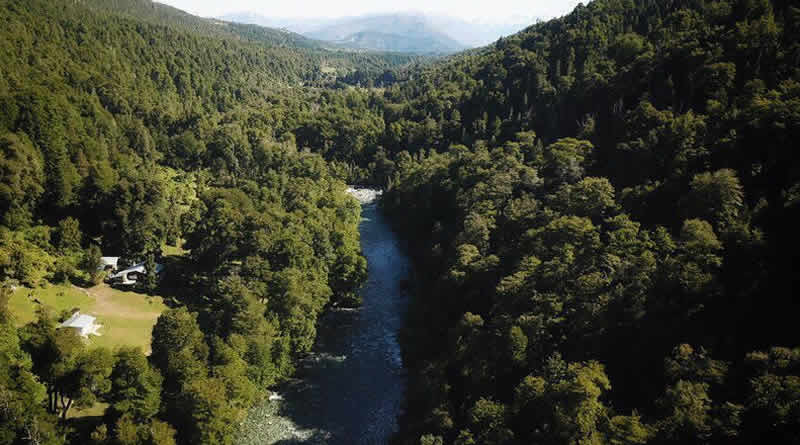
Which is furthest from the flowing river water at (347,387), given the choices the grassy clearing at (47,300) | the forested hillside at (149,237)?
the grassy clearing at (47,300)

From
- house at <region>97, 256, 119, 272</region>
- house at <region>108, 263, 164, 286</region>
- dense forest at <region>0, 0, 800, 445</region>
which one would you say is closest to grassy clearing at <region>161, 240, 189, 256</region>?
dense forest at <region>0, 0, 800, 445</region>

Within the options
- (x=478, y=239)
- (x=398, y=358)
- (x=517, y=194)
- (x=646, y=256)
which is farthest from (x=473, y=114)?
(x=646, y=256)

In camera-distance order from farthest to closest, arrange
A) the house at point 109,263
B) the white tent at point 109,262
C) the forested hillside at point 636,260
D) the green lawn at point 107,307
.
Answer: the white tent at point 109,262, the house at point 109,263, the green lawn at point 107,307, the forested hillside at point 636,260

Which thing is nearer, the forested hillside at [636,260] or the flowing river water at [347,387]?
the forested hillside at [636,260]

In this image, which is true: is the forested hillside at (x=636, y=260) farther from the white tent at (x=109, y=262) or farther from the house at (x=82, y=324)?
the white tent at (x=109, y=262)

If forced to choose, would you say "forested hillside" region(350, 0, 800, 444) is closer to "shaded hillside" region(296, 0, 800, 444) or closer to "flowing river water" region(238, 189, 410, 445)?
"shaded hillside" region(296, 0, 800, 444)

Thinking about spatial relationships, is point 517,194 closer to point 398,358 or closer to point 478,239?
point 478,239
